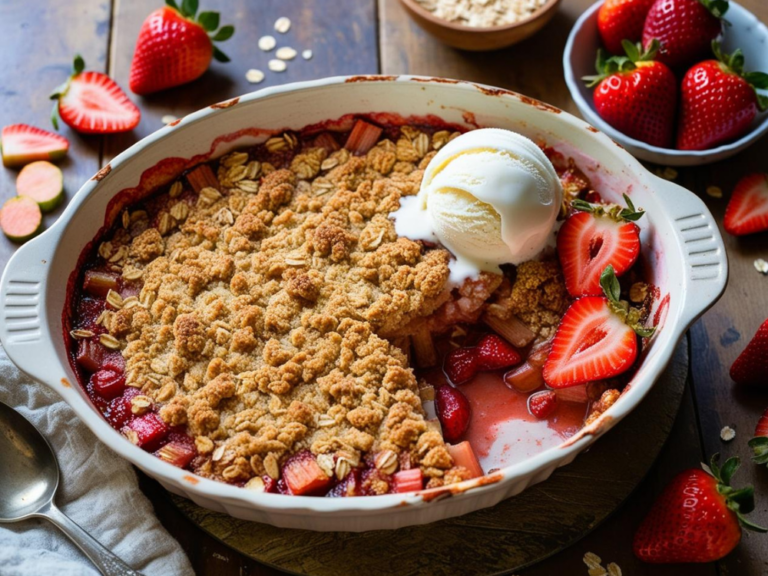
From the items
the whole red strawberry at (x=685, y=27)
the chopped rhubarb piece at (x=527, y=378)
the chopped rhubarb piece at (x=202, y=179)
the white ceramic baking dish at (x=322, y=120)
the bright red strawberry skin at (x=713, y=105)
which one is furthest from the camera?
the whole red strawberry at (x=685, y=27)

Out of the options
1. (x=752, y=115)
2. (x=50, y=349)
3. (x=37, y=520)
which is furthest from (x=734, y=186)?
(x=37, y=520)

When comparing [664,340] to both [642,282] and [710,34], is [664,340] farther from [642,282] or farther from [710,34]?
[710,34]

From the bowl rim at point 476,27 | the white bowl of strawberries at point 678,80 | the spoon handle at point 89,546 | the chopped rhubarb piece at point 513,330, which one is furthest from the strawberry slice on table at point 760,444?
the spoon handle at point 89,546

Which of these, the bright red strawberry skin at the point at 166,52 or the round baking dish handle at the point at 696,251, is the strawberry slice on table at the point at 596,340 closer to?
the round baking dish handle at the point at 696,251

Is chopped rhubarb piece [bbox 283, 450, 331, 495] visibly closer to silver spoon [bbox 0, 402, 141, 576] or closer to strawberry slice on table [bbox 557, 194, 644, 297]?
silver spoon [bbox 0, 402, 141, 576]

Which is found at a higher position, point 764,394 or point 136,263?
point 136,263

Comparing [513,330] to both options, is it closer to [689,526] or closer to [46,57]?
[689,526]

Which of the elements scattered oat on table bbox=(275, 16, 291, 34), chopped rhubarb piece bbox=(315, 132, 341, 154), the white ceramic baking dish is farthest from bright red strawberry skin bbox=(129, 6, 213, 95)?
chopped rhubarb piece bbox=(315, 132, 341, 154)
